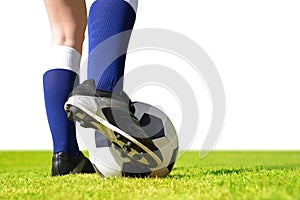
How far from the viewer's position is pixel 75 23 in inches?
125

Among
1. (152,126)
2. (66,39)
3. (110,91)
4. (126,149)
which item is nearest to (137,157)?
(126,149)

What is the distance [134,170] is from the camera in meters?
2.67

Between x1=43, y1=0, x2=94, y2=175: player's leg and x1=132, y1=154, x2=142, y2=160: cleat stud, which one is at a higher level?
x1=43, y1=0, x2=94, y2=175: player's leg

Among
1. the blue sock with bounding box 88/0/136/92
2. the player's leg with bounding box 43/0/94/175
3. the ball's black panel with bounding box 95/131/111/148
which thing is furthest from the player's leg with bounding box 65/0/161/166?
the player's leg with bounding box 43/0/94/175

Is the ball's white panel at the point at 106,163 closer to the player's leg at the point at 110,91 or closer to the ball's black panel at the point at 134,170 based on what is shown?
the ball's black panel at the point at 134,170

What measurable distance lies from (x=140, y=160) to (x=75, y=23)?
1.12m

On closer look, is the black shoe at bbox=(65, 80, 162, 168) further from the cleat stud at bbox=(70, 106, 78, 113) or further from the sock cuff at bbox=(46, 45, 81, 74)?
the sock cuff at bbox=(46, 45, 81, 74)

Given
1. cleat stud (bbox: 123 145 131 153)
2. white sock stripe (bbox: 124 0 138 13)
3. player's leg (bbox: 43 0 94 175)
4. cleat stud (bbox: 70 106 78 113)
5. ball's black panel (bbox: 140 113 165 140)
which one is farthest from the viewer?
player's leg (bbox: 43 0 94 175)

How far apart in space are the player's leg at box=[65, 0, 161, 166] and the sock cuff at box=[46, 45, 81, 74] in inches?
16.2

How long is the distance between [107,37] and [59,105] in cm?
71

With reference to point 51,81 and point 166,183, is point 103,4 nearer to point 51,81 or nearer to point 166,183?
point 51,81

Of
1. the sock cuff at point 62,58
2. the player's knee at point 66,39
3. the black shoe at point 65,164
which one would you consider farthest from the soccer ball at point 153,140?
the player's knee at point 66,39

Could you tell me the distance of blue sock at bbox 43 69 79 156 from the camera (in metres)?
3.14

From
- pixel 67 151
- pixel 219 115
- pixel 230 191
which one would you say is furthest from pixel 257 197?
pixel 67 151
